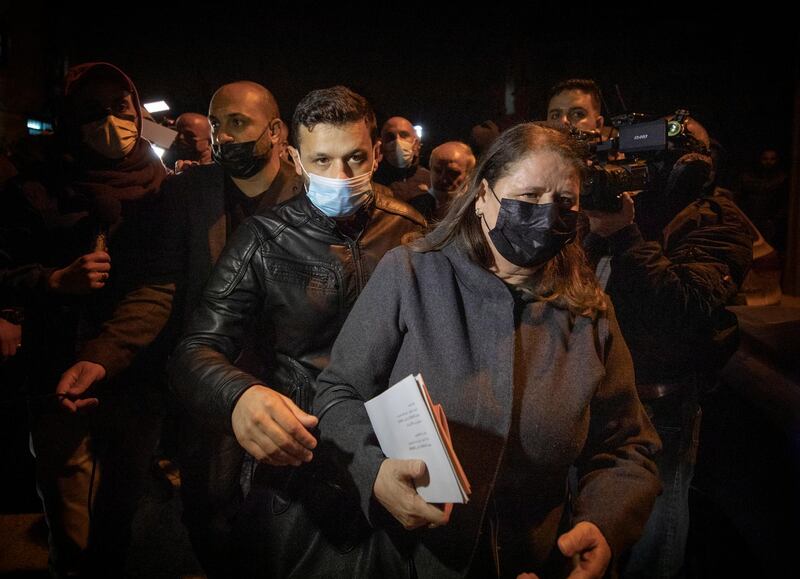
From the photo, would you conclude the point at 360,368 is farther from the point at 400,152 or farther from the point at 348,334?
the point at 400,152

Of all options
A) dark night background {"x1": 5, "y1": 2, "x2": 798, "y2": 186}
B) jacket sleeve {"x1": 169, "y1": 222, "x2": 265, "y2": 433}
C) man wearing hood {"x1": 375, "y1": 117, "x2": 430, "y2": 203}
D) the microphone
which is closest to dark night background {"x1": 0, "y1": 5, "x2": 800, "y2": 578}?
dark night background {"x1": 5, "y1": 2, "x2": 798, "y2": 186}

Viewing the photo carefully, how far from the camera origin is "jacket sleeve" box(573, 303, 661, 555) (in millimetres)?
1593

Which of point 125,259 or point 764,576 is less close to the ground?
point 125,259

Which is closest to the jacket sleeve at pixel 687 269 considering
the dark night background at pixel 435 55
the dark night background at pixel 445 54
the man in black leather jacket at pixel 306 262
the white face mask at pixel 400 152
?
the man in black leather jacket at pixel 306 262

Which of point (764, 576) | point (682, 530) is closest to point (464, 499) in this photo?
point (682, 530)

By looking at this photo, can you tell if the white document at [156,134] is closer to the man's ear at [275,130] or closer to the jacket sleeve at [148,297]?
the jacket sleeve at [148,297]

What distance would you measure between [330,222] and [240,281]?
1.36 feet

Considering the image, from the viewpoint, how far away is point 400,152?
4.92 m

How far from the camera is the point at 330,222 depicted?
2152mm

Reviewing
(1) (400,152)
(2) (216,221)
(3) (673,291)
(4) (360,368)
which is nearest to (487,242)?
(4) (360,368)

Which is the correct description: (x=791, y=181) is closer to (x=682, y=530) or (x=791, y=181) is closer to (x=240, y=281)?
(x=682, y=530)

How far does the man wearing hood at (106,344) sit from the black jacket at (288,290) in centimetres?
66

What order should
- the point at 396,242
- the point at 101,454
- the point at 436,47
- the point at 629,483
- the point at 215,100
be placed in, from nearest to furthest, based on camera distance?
the point at 629,483
the point at 396,242
the point at 101,454
the point at 215,100
the point at 436,47

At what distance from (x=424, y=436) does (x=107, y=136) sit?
217 cm
